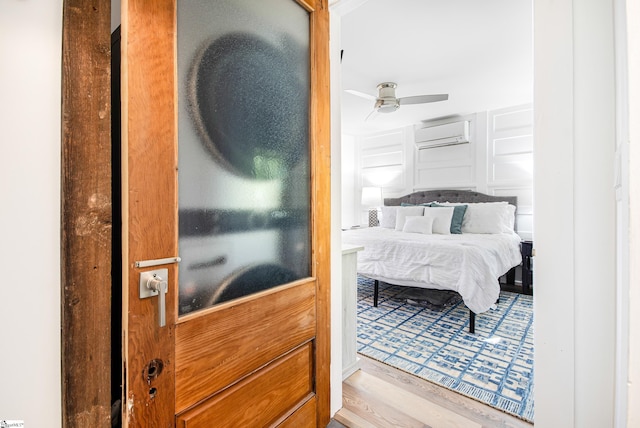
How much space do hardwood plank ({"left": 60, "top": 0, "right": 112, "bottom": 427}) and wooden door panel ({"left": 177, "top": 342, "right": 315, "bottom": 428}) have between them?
0.93ft

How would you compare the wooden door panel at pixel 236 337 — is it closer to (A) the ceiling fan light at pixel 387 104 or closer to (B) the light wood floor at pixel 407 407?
(B) the light wood floor at pixel 407 407

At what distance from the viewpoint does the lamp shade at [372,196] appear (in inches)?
230

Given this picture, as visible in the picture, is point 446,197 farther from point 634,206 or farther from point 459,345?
point 634,206

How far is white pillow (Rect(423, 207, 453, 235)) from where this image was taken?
4.12 metres

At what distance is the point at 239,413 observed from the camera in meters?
1.07

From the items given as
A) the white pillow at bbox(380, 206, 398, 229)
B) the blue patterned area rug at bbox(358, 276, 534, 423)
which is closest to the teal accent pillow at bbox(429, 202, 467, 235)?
the white pillow at bbox(380, 206, 398, 229)

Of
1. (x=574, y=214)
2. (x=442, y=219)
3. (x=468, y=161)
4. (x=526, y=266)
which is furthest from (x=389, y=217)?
(x=574, y=214)

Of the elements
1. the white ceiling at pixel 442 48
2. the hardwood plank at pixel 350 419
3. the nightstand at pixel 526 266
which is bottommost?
the hardwood plank at pixel 350 419

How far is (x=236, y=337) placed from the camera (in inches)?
41.4

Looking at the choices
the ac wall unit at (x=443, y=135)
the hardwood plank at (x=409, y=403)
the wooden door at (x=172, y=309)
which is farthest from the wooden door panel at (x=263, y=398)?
the ac wall unit at (x=443, y=135)

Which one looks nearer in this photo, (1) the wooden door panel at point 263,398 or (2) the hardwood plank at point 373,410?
(1) the wooden door panel at point 263,398

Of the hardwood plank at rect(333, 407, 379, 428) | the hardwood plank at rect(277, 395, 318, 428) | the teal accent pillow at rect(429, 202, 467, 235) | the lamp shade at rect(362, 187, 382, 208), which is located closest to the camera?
the hardwood plank at rect(277, 395, 318, 428)
